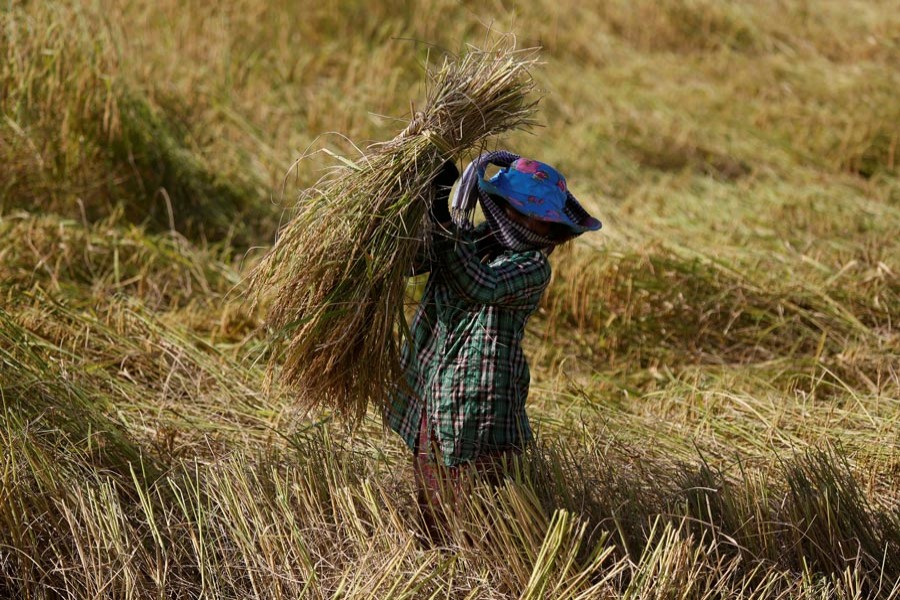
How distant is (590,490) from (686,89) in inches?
182

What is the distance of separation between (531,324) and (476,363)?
1.67 metres

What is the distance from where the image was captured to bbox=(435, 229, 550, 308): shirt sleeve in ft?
6.56

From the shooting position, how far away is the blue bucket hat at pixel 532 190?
2082 mm

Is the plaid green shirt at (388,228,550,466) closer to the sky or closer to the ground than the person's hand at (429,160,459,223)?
closer to the ground

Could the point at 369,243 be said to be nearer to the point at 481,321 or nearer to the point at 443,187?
the point at 443,187

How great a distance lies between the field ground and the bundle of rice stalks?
14cm

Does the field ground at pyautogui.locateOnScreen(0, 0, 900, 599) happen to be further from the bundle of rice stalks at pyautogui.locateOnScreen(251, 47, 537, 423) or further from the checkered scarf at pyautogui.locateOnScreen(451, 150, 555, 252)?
the checkered scarf at pyautogui.locateOnScreen(451, 150, 555, 252)

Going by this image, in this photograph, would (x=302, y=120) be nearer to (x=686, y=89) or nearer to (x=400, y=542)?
(x=686, y=89)

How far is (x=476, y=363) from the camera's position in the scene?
213 cm

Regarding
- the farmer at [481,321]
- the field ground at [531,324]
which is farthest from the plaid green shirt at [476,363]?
the field ground at [531,324]

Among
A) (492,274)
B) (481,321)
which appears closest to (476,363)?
(481,321)

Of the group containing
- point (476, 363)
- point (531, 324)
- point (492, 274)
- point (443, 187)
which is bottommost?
point (531, 324)

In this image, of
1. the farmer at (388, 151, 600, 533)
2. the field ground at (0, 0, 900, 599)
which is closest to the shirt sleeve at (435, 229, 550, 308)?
the farmer at (388, 151, 600, 533)

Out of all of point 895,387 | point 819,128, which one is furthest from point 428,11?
point 895,387
